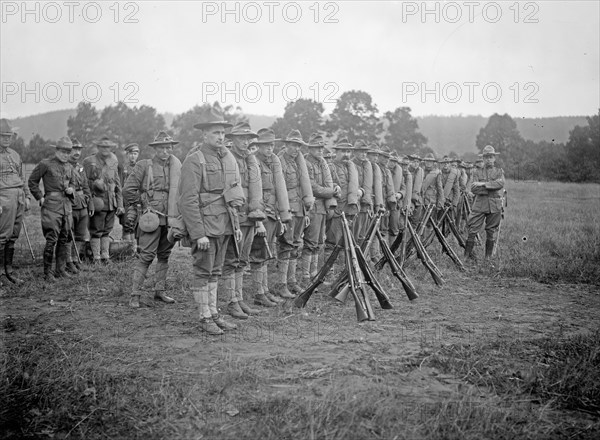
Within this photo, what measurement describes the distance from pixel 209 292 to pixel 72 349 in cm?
163

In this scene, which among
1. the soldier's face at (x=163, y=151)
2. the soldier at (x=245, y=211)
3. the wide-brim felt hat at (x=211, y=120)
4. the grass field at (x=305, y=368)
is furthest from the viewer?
the soldier's face at (x=163, y=151)

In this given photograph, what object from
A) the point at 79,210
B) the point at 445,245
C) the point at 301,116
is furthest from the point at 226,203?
the point at 301,116

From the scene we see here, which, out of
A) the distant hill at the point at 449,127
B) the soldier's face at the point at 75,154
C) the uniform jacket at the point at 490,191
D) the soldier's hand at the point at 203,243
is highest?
the distant hill at the point at 449,127

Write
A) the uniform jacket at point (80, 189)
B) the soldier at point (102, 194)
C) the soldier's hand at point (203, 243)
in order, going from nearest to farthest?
1. the soldier's hand at point (203, 243)
2. the uniform jacket at point (80, 189)
3. the soldier at point (102, 194)

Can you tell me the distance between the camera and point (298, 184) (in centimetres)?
823

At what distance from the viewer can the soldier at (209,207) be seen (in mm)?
5891

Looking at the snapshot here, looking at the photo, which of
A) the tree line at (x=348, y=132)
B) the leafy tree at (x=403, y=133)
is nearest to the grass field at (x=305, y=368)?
the tree line at (x=348, y=132)

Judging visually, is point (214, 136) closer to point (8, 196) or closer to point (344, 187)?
point (344, 187)

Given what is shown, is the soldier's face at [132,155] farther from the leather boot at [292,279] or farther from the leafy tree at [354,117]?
the leafy tree at [354,117]

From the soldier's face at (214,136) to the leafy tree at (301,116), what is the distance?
31.2 metres

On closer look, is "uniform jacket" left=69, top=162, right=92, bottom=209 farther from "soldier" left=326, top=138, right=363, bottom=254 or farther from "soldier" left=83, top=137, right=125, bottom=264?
"soldier" left=326, top=138, right=363, bottom=254

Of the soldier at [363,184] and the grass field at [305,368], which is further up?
the soldier at [363,184]

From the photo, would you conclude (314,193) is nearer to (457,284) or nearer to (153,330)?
(457,284)

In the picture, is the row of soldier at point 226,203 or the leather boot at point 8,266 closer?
the row of soldier at point 226,203
